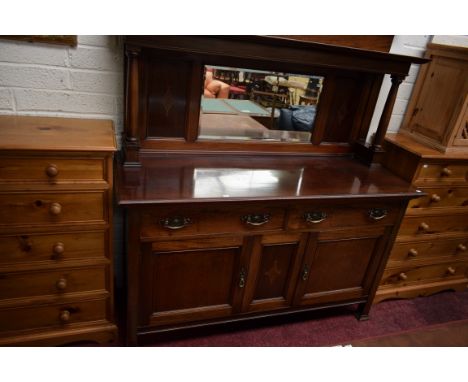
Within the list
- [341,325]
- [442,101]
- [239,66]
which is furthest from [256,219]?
[442,101]

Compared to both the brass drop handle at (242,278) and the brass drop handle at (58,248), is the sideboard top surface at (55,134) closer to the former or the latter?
the brass drop handle at (58,248)

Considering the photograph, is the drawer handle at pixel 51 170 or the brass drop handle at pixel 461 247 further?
the brass drop handle at pixel 461 247

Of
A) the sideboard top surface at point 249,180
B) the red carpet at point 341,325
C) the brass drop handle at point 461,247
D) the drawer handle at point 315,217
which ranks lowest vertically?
the red carpet at point 341,325

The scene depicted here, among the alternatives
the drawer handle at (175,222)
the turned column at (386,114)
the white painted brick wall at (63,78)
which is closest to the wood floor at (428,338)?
the drawer handle at (175,222)

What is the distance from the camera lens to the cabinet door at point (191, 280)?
60.4 inches

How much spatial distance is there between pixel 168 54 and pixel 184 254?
896 millimetres

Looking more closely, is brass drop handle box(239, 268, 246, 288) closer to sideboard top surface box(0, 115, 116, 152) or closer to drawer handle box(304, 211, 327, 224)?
drawer handle box(304, 211, 327, 224)

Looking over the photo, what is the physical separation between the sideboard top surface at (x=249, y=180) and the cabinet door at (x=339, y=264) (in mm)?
236

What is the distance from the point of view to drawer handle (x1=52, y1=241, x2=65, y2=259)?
1.48 m

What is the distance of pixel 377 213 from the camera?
1.79 metres

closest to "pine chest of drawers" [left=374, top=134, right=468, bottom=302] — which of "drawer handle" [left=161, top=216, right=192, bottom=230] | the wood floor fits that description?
the wood floor

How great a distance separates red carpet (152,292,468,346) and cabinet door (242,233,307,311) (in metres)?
0.22

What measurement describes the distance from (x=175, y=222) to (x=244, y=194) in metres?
0.30

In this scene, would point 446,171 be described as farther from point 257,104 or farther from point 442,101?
point 257,104
